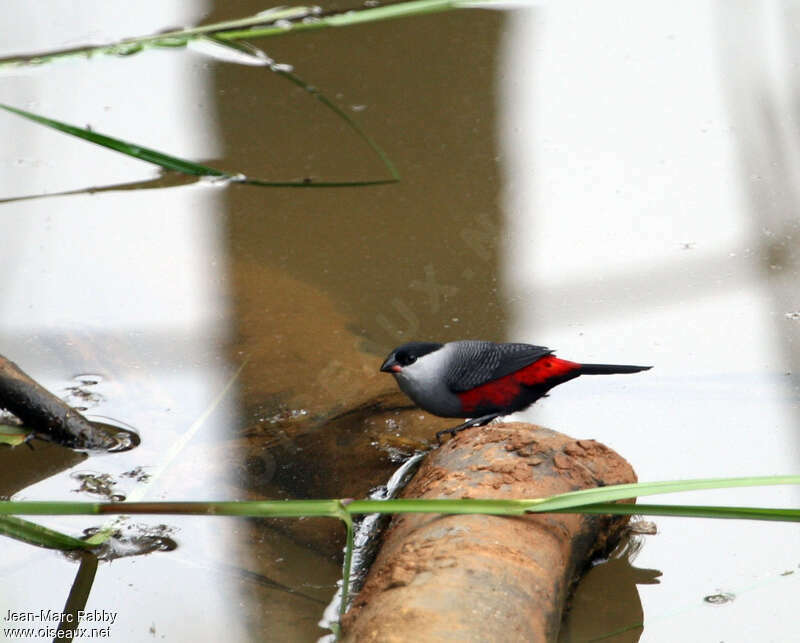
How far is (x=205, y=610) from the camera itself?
282 cm

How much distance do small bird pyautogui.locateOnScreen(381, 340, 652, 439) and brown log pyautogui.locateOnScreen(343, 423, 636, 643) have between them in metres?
0.33

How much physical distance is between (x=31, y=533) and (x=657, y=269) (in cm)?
288

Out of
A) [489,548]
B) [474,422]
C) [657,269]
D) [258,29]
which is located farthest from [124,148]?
[657,269]

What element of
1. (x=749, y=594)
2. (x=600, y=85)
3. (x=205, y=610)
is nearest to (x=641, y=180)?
(x=600, y=85)

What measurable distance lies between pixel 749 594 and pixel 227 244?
2.65 m

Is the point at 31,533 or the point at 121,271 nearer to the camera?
the point at 31,533

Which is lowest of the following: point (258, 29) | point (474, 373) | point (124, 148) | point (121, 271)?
point (474, 373)

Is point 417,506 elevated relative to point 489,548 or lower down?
elevated

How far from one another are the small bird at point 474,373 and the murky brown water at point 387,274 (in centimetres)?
31

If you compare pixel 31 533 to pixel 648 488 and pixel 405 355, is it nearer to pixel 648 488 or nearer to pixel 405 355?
pixel 405 355

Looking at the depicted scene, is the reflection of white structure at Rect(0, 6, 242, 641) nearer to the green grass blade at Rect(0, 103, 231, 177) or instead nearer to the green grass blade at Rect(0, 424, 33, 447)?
the green grass blade at Rect(0, 424, 33, 447)

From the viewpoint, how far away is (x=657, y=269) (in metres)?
4.49

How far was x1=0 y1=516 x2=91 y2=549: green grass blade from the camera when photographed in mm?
2373

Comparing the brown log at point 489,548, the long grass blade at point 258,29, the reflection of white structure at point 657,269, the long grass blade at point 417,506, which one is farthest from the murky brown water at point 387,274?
the long grass blade at point 417,506
